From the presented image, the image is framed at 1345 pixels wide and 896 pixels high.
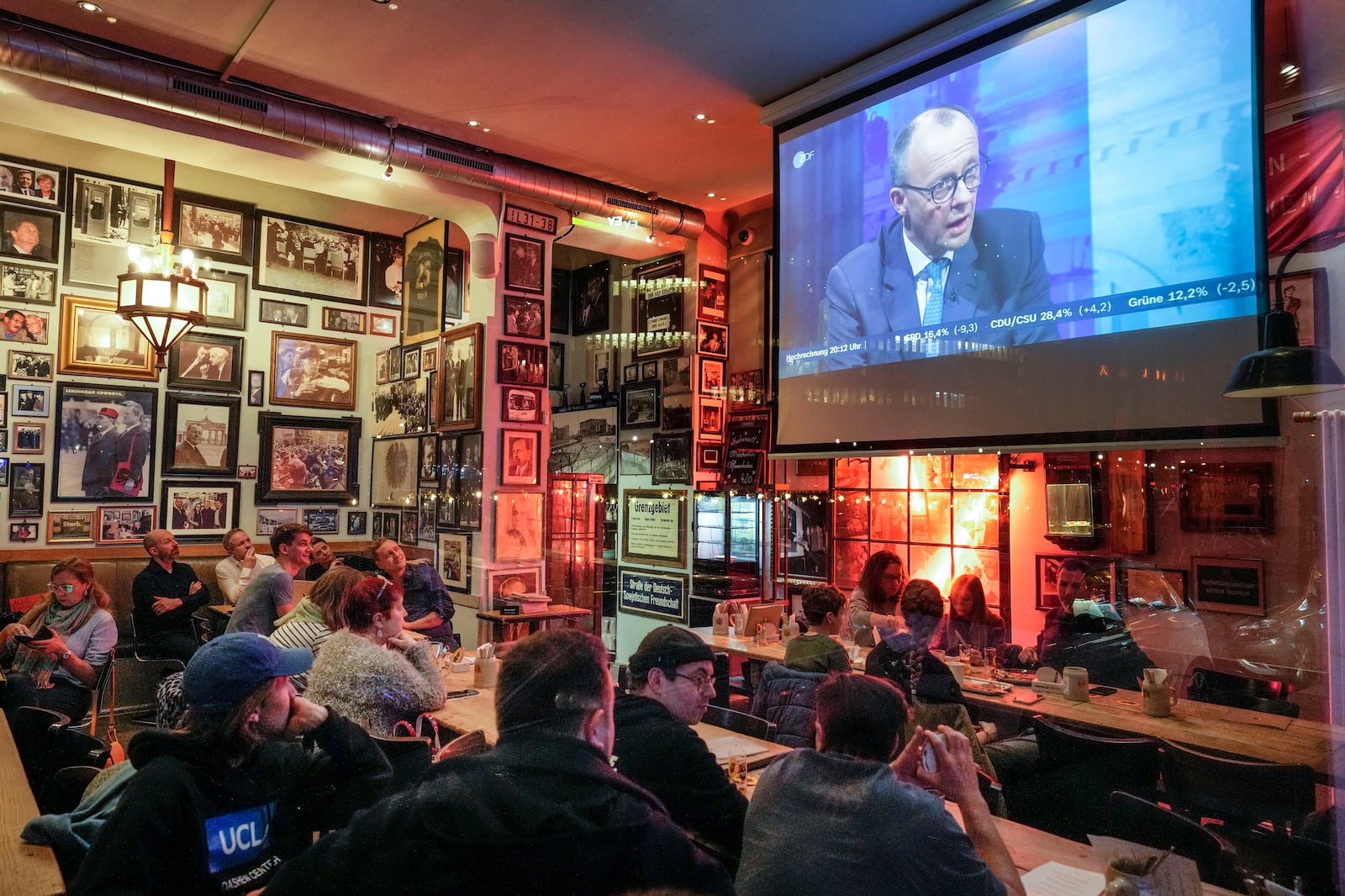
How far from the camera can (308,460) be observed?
7742mm

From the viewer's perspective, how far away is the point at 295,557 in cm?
528

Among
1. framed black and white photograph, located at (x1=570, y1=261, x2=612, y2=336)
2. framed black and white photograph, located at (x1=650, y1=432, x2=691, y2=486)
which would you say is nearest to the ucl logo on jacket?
framed black and white photograph, located at (x1=650, y1=432, x2=691, y2=486)

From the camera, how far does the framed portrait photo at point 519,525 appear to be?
6.72 metres

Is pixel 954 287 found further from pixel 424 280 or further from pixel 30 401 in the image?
pixel 30 401

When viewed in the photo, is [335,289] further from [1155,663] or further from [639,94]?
[1155,663]

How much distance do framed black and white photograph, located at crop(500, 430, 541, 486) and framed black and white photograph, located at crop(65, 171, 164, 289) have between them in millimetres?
3445

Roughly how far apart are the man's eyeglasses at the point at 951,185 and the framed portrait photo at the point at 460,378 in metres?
3.61

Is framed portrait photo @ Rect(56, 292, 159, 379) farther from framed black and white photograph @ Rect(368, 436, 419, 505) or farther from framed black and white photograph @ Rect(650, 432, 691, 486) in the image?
framed black and white photograph @ Rect(650, 432, 691, 486)

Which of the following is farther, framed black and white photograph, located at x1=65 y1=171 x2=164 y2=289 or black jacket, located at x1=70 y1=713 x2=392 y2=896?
framed black and white photograph, located at x1=65 y1=171 x2=164 y2=289

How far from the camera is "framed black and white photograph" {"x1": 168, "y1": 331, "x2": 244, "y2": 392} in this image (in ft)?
23.3

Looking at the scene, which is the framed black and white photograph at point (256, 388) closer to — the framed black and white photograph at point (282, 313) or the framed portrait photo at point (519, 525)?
the framed black and white photograph at point (282, 313)

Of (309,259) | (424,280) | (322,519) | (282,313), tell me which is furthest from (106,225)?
(322,519)

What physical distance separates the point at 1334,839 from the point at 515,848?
2882mm

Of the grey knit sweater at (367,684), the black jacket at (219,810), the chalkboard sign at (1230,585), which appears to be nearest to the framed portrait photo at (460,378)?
the grey knit sweater at (367,684)
